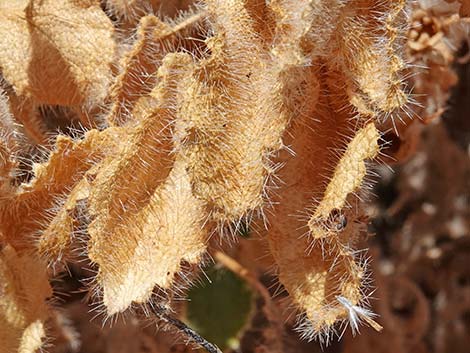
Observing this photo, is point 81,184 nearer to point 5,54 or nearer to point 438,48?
point 5,54

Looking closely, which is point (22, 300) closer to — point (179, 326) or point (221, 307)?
point (179, 326)

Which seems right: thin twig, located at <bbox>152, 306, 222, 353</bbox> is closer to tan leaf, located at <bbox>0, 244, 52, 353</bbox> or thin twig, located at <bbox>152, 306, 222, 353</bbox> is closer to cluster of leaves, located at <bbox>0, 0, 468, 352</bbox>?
cluster of leaves, located at <bbox>0, 0, 468, 352</bbox>

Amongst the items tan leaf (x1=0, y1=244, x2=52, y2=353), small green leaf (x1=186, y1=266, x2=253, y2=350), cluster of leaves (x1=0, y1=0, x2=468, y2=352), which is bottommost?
small green leaf (x1=186, y1=266, x2=253, y2=350)

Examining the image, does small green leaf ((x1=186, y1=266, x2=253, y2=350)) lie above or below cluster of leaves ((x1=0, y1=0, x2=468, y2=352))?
below

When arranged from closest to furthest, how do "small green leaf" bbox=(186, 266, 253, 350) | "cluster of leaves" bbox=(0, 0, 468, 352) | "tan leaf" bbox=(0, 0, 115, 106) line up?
"cluster of leaves" bbox=(0, 0, 468, 352) < "tan leaf" bbox=(0, 0, 115, 106) < "small green leaf" bbox=(186, 266, 253, 350)

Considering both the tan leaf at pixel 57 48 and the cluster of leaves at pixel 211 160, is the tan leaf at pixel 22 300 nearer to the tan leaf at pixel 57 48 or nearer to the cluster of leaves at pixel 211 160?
the cluster of leaves at pixel 211 160

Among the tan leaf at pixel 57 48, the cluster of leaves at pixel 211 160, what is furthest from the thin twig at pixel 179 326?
the tan leaf at pixel 57 48

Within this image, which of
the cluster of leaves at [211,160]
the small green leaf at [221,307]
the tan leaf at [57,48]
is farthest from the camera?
the small green leaf at [221,307]

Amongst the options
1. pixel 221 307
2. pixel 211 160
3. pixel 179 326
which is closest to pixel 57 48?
pixel 211 160

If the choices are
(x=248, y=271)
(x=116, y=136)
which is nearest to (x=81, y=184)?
(x=116, y=136)

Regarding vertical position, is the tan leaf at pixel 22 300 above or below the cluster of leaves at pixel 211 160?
below

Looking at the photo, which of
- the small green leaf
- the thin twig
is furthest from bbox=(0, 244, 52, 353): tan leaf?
the small green leaf
